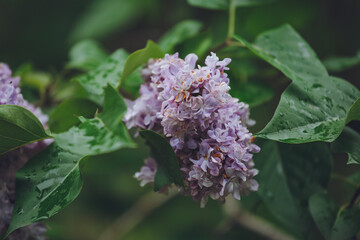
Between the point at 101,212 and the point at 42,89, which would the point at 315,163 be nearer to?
the point at 42,89

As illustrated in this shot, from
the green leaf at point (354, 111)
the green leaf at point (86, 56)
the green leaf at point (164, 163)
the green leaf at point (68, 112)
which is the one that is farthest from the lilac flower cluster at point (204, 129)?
the green leaf at point (86, 56)

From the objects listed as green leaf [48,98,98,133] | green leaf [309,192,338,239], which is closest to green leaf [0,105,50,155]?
green leaf [48,98,98,133]

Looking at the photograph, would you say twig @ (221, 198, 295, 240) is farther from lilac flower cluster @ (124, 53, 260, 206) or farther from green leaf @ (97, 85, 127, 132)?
green leaf @ (97, 85, 127, 132)

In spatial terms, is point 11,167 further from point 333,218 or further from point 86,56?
point 333,218

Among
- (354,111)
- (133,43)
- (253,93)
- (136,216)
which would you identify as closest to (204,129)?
(354,111)

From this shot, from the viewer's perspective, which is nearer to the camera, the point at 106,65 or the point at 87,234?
the point at 106,65

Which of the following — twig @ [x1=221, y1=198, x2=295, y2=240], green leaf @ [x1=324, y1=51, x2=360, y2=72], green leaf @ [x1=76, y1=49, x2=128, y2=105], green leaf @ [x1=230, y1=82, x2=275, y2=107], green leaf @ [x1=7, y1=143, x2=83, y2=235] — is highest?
green leaf @ [x1=76, y1=49, x2=128, y2=105]

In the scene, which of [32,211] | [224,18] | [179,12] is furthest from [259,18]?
[32,211]

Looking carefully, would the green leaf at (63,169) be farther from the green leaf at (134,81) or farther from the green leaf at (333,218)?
the green leaf at (333,218)
